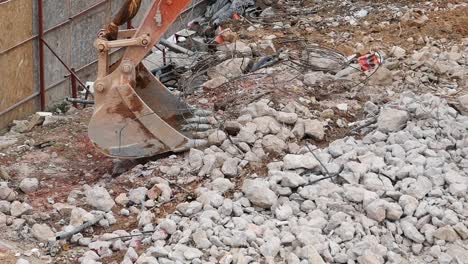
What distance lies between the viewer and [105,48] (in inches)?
331

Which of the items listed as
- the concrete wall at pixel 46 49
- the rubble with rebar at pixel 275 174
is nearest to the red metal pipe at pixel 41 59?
the concrete wall at pixel 46 49

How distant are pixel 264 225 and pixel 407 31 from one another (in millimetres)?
6147

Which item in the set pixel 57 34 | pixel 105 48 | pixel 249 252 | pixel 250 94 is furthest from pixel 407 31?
pixel 249 252

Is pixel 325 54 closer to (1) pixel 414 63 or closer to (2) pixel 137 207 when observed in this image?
(1) pixel 414 63

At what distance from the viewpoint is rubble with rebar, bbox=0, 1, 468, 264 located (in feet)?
24.2

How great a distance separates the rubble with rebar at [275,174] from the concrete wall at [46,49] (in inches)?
13.3

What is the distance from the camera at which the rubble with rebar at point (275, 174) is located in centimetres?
739

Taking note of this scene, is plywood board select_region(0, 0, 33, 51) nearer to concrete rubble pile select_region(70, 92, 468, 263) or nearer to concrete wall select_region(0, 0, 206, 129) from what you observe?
concrete wall select_region(0, 0, 206, 129)

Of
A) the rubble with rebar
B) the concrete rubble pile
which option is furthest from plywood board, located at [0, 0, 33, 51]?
the concrete rubble pile

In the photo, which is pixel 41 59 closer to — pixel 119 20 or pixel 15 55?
pixel 15 55

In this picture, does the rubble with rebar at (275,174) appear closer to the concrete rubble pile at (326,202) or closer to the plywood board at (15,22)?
the concrete rubble pile at (326,202)

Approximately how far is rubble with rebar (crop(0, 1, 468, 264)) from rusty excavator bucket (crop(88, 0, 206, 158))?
0.77 ft

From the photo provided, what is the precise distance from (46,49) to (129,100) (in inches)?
128

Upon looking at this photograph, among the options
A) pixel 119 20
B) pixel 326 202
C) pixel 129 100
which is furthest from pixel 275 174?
pixel 119 20
